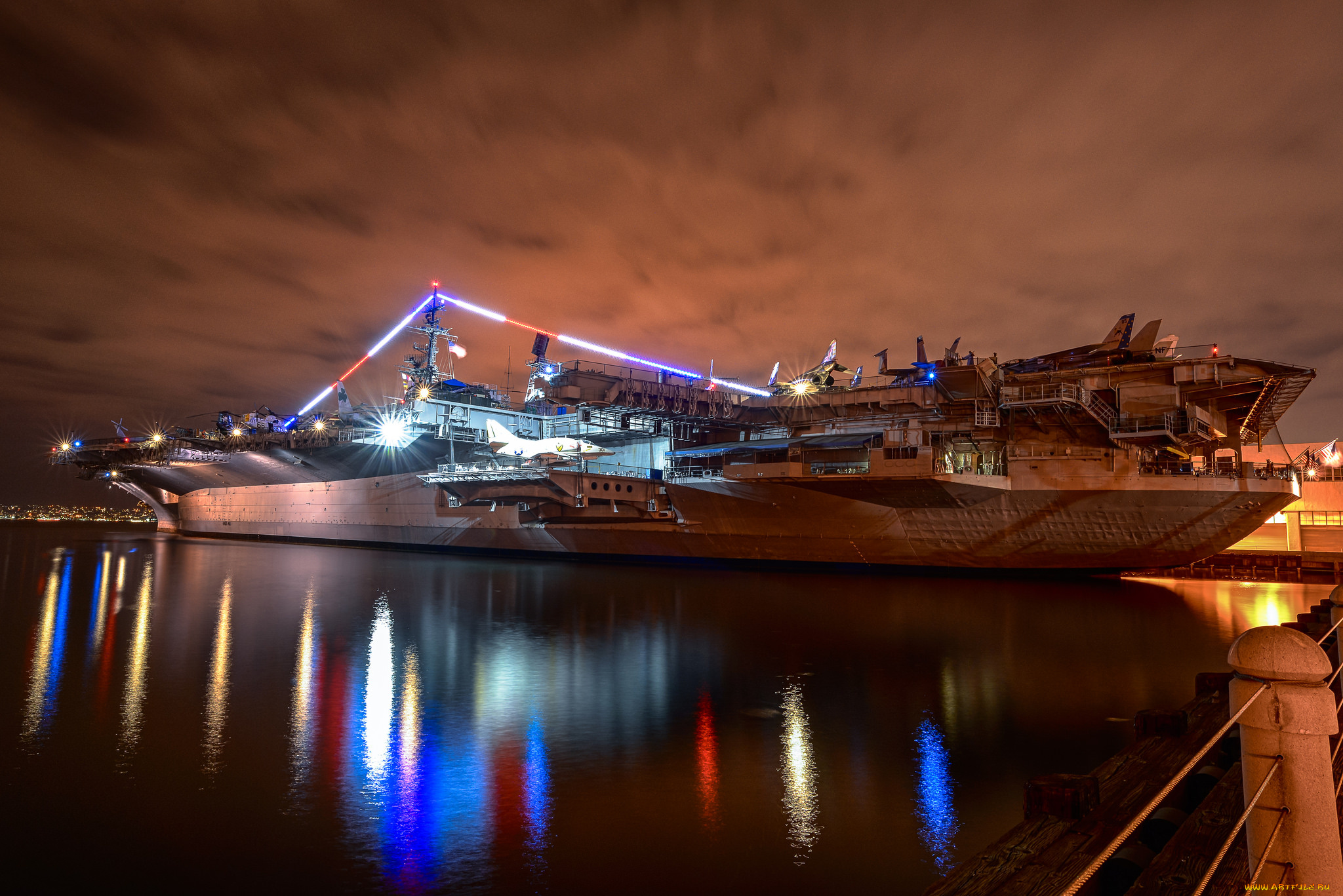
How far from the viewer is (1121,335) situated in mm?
23500

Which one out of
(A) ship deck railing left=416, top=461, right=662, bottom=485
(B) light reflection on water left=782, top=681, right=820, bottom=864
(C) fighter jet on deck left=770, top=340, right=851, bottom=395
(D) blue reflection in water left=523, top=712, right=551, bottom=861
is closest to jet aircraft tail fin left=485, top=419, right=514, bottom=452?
(A) ship deck railing left=416, top=461, right=662, bottom=485

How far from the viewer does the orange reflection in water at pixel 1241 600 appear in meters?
16.7

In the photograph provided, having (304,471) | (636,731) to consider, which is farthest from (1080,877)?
(304,471)

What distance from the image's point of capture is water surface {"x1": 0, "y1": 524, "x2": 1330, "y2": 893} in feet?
17.7

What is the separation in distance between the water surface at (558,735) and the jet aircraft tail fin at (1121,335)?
9.39m

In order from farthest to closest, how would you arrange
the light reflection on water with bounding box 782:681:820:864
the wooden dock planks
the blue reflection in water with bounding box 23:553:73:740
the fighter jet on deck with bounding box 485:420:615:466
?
1. the fighter jet on deck with bounding box 485:420:615:466
2. the blue reflection in water with bounding box 23:553:73:740
3. the light reflection on water with bounding box 782:681:820:864
4. the wooden dock planks

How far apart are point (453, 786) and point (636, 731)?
2516 mm

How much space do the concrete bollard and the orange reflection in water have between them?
1509 cm

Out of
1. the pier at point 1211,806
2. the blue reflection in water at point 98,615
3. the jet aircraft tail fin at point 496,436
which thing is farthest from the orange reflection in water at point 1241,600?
the jet aircraft tail fin at point 496,436

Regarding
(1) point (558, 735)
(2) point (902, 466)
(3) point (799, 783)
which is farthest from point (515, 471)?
(3) point (799, 783)

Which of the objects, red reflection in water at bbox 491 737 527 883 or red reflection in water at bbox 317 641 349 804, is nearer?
red reflection in water at bbox 491 737 527 883

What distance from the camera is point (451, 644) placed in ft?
46.3

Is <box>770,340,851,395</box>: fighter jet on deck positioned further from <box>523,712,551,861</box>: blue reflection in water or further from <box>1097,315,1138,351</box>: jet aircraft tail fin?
<box>523,712,551,861</box>: blue reflection in water

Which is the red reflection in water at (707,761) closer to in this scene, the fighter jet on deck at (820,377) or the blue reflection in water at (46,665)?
the blue reflection in water at (46,665)
